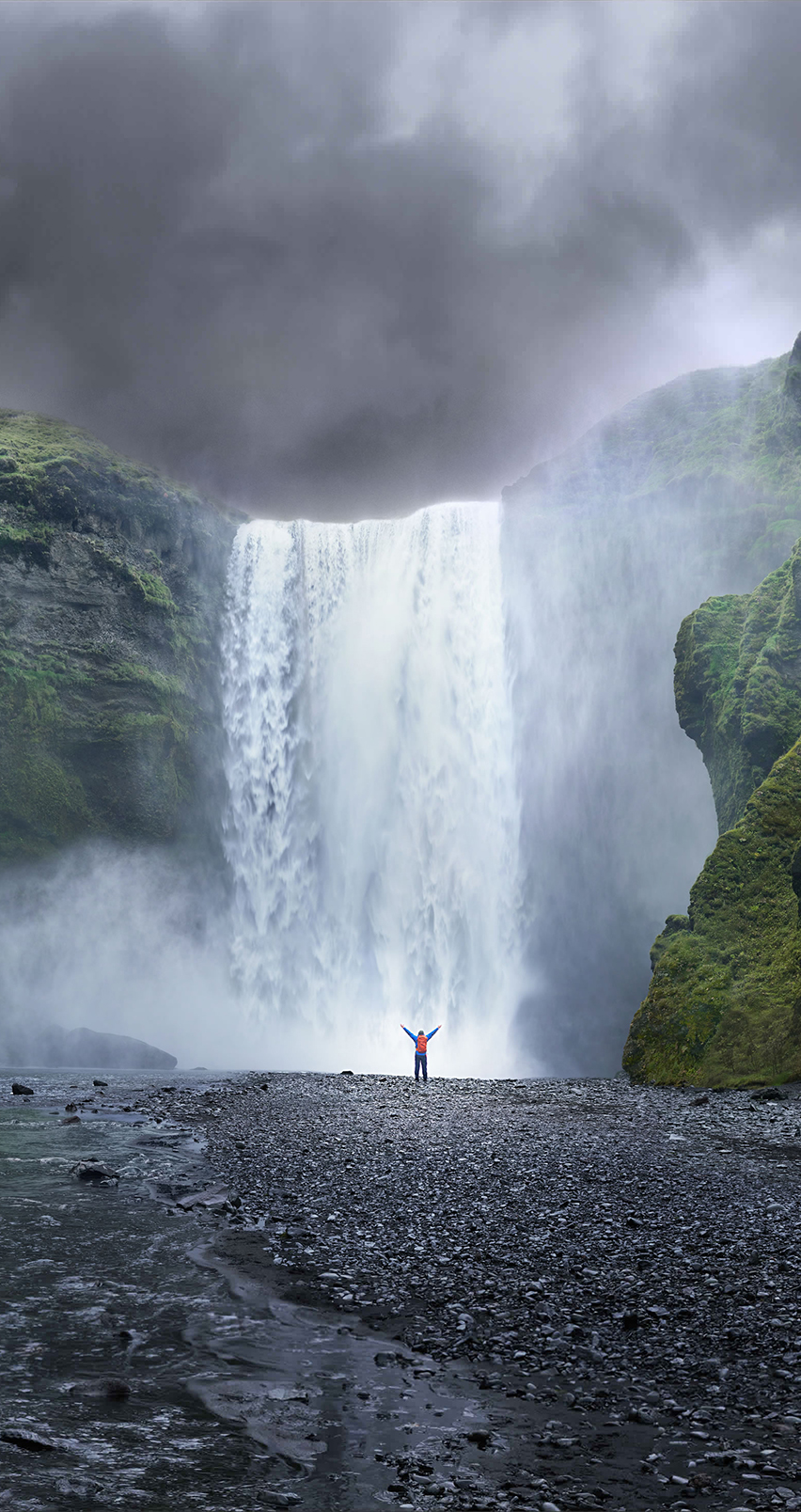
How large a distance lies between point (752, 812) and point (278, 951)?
86.1ft

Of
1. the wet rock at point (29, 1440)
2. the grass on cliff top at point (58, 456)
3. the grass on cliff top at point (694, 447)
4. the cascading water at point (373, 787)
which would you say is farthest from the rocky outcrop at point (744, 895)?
the grass on cliff top at point (58, 456)

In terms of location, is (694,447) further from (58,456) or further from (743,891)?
(58,456)

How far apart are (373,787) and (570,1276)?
38.5 m

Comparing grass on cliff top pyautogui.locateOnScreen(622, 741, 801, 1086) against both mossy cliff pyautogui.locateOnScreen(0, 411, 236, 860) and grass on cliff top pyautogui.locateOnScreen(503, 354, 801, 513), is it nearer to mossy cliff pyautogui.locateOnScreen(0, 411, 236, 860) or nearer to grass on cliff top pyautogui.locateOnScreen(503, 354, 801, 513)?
grass on cliff top pyautogui.locateOnScreen(503, 354, 801, 513)

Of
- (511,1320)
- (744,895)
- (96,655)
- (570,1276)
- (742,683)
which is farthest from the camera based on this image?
(96,655)

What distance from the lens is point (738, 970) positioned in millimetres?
25719

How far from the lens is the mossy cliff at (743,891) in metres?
23.9

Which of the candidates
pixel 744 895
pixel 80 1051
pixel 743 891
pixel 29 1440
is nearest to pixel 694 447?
pixel 743 891

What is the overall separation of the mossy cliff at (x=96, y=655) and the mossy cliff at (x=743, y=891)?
27550 millimetres

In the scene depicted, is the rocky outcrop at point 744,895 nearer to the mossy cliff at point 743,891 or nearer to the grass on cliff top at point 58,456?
the mossy cliff at point 743,891

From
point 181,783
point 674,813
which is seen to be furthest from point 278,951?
point 674,813

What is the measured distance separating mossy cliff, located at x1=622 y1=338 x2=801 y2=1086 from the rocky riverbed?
9.86m

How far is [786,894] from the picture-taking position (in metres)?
25.5

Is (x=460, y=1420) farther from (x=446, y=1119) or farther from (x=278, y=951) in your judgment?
(x=278, y=951)
